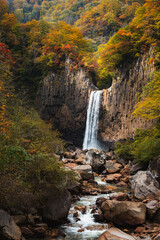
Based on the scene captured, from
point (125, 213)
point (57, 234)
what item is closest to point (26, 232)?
point (57, 234)

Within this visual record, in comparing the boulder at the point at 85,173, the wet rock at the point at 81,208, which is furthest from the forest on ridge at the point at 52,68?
the boulder at the point at 85,173

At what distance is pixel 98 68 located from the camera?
32.0m

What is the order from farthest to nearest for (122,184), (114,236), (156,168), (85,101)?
(85,101) → (122,184) → (156,168) → (114,236)

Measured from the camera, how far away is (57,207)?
7238 mm

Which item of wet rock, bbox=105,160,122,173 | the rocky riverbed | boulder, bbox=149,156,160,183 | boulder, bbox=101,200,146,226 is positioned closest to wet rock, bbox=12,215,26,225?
the rocky riverbed

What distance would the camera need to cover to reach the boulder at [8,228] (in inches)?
211

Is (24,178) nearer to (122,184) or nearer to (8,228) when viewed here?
(8,228)

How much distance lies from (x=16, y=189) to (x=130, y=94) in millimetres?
19109

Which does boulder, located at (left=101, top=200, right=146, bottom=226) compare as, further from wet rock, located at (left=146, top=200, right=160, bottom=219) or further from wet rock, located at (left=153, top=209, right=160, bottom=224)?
wet rock, located at (left=153, top=209, right=160, bottom=224)

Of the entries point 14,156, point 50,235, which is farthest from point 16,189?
point 50,235

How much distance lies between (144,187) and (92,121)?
1868 cm

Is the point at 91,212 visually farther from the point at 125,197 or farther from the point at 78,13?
the point at 78,13

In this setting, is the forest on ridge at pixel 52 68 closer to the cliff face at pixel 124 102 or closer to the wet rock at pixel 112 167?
the cliff face at pixel 124 102

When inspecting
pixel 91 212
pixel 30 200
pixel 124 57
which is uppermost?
pixel 124 57
